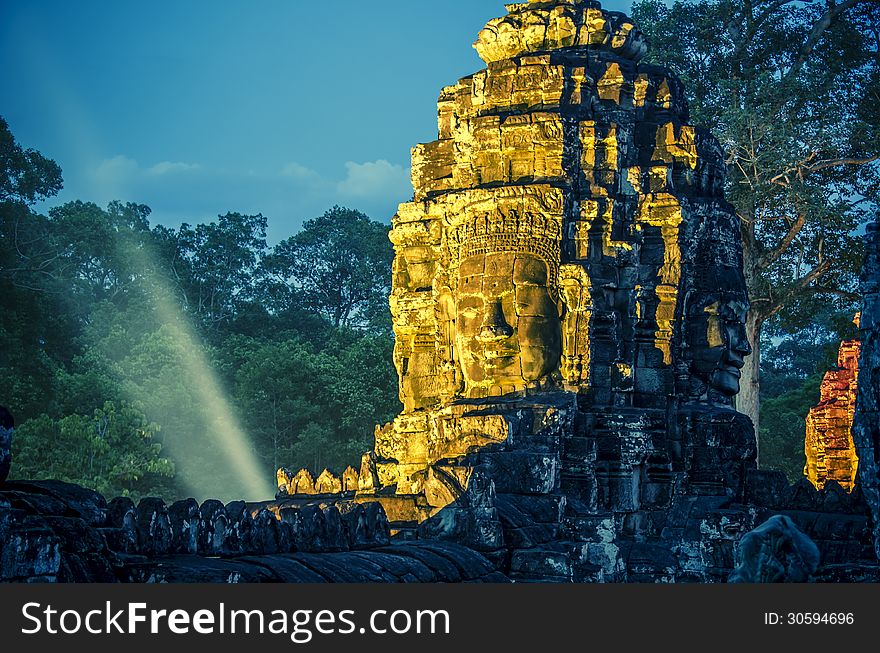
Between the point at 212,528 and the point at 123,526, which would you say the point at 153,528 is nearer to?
the point at 123,526

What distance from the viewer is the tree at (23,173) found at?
1200 inches

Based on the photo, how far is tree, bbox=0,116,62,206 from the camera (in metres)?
30.5

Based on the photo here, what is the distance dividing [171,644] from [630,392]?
10.6 meters

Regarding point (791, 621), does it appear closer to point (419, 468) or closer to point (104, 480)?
point (419, 468)

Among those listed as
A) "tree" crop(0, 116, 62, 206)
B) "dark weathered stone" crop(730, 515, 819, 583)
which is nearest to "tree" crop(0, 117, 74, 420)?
"tree" crop(0, 116, 62, 206)

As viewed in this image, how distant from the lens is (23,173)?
101 feet

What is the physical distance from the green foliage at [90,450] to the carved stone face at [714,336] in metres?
11.2

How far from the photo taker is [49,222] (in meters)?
32.7

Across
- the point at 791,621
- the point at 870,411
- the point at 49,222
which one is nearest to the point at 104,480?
the point at 49,222

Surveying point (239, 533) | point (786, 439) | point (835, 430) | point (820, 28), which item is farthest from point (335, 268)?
point (239, 533)

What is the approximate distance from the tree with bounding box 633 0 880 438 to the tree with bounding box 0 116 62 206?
496 inches

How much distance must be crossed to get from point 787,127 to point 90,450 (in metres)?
14.2

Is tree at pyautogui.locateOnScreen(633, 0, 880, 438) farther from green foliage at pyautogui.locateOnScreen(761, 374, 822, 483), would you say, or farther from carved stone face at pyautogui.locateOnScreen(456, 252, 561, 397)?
carved stone face at pyautogui.locateOnScreen(456, 252, 561, 397)

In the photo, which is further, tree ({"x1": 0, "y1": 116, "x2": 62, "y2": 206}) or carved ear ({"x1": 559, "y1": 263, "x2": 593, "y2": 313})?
tree ({"x1": 0, "y1": 116, "x2": 62, "y2": 206})
